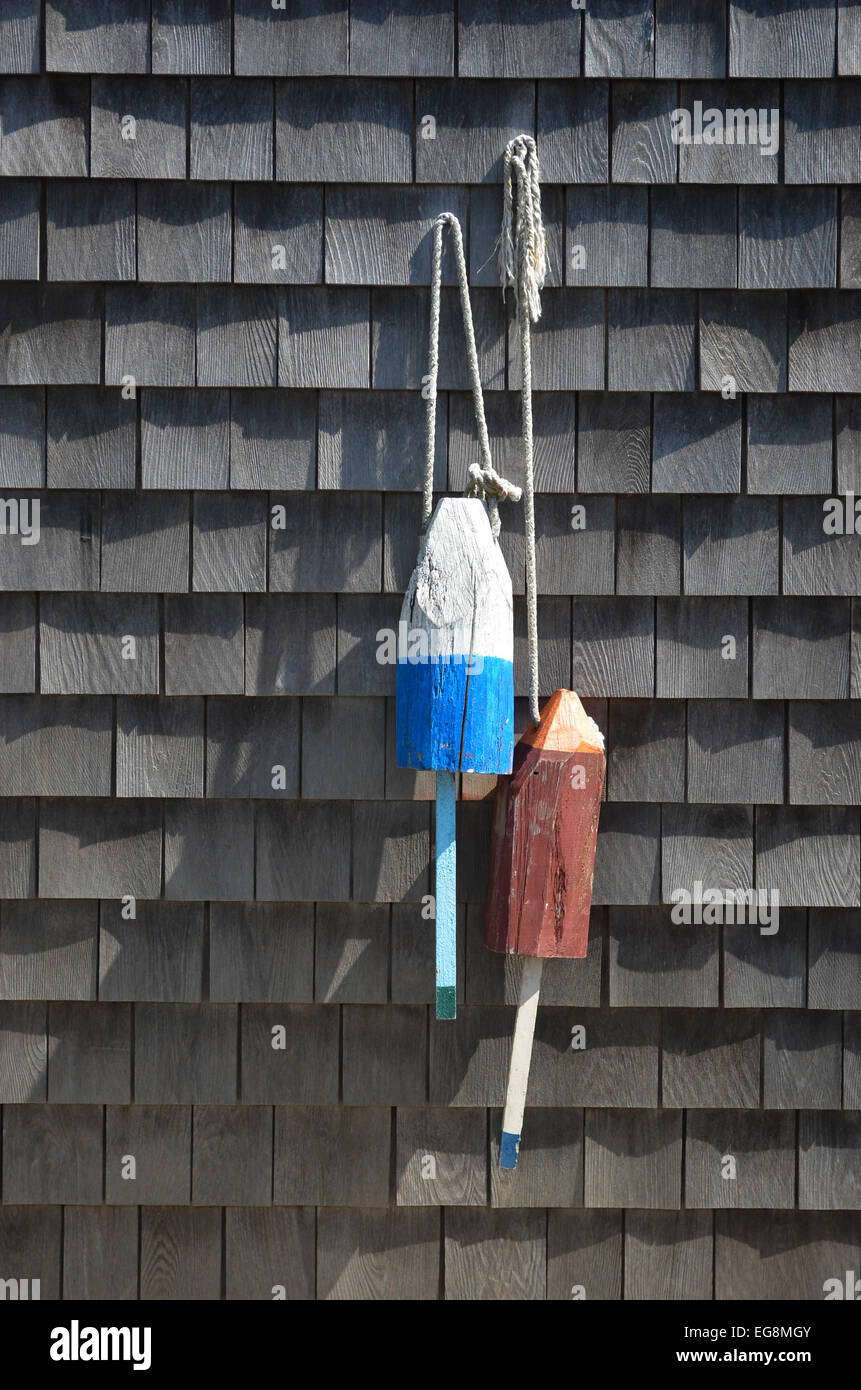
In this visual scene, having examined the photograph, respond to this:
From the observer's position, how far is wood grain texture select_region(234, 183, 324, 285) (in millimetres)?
1989

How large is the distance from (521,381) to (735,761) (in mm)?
915

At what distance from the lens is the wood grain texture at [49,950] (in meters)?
2.10

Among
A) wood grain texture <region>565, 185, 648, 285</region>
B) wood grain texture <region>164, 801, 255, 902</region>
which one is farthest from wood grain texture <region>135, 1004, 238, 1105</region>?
wood grain texture <region>565, 185, 648, 285</region>

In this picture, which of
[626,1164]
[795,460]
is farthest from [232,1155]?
[795,460]

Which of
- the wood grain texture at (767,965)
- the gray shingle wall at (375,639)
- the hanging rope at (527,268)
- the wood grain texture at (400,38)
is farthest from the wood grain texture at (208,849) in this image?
the wood grain texture at (400,38)

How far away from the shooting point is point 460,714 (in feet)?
5.91

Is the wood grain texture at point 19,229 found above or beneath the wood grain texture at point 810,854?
above

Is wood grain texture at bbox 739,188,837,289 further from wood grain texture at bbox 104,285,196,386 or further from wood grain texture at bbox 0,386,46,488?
wood grain texture at bbox 0,386,46,488

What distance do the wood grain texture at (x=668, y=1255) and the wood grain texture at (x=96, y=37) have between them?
8.71 ft

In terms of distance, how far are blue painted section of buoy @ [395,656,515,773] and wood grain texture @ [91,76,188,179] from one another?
3.76ft

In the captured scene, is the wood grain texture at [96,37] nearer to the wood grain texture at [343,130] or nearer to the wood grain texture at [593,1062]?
the wood grain texture at [343,130]
